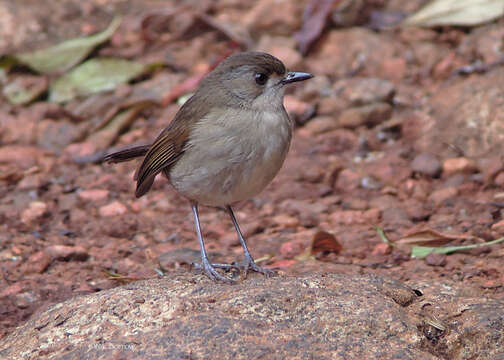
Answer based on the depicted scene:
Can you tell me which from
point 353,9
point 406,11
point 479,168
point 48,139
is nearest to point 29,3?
point 48,139

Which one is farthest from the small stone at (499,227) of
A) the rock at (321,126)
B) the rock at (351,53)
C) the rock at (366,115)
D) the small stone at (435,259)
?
the rock at (351,53)

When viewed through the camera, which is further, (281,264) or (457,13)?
(457,13)

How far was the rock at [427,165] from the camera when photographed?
5.84 metres

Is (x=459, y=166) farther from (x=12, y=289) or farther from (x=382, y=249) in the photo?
(x=12, y=289)

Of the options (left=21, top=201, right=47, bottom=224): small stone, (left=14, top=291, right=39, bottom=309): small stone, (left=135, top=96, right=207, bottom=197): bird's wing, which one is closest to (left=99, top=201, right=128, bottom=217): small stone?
(left=21, top=201, right=47, bottom=224): small stone

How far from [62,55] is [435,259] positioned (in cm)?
506

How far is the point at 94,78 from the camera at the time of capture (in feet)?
25.3

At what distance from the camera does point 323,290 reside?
3381mm

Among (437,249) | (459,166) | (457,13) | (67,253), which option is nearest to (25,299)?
(67,253)

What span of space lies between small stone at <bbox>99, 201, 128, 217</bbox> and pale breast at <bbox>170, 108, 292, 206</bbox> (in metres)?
1.67

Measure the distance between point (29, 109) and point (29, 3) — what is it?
205 centimetres

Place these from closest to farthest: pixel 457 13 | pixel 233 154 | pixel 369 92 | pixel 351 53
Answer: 1. pixel 233 154
2. pixel 369 92
3. pixel 457 13
4. pixel 351 53

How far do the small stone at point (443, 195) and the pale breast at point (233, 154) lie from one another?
70.4 inches

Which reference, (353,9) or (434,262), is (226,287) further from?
(353,9)
